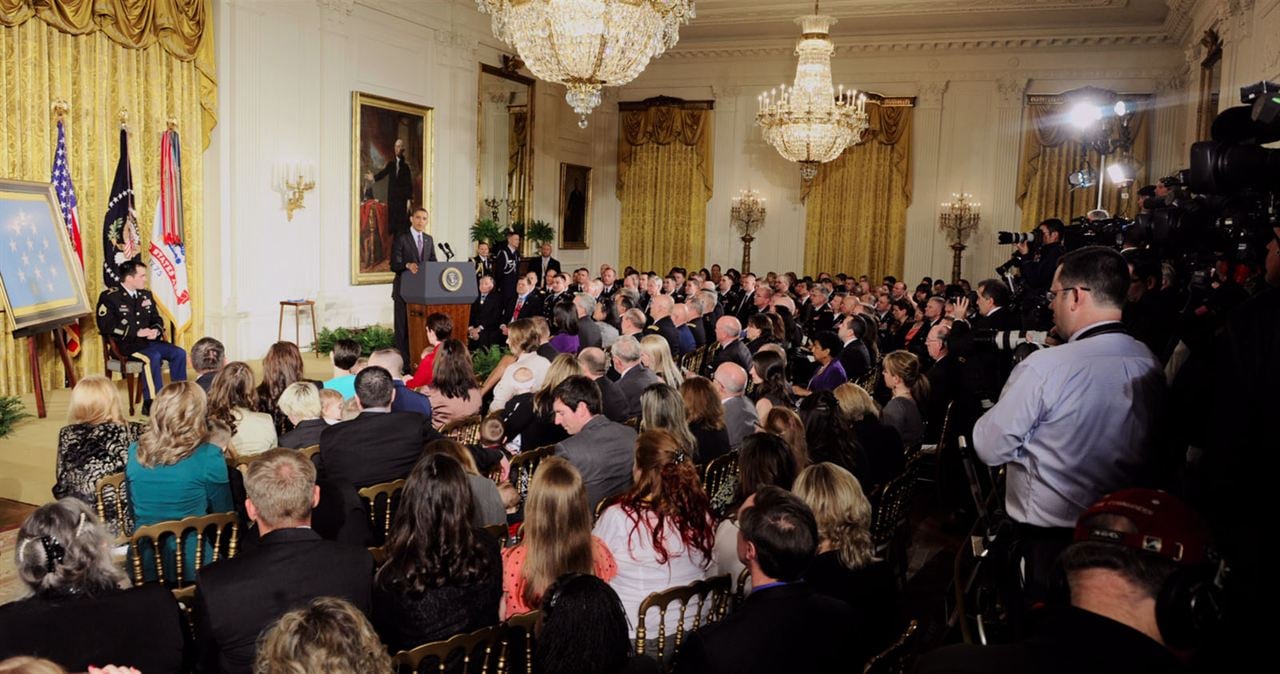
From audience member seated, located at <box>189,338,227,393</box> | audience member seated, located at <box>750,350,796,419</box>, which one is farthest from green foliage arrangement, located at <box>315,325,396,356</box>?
audience member seated, located at <box>750,350,796,419</box>

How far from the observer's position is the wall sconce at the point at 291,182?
459 inches

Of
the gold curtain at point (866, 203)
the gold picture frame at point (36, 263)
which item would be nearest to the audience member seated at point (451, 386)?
the gold picture frame at point (36, 263)

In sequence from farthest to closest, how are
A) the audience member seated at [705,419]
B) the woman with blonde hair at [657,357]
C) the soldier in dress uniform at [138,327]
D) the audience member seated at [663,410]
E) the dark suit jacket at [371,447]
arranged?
the soldier in dress uniform at [138,327], the woman with blonde hair at [657,357], the audience member seated at [705,419], the audience member seated at [663,410], the dark suit jacket at [371,447]

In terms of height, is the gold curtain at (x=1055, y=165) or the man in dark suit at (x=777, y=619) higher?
the gold curtain at (x=1055, y=165)

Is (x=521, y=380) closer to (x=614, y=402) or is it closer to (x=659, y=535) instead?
(x=614, y=402)

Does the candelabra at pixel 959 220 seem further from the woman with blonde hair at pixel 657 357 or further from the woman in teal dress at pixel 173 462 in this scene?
the woman in teal dress at pixel 173 462

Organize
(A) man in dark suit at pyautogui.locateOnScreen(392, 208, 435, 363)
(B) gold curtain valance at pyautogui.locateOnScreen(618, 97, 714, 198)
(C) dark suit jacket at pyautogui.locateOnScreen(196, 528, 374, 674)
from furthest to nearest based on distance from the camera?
(B) gold curtain valance at pyautogui.locateOnScreen(618, 97, 714, 198)
(A) man in dark suit at pyautogui.locateOnScreen(392, 208, 435, 363)
(C) dark suit jacket at pyautogui.locateOnScreen(196, 528, 374, 674)

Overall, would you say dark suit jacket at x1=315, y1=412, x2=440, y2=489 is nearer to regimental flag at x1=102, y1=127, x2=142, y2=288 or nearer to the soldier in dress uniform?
the soldier in dress uniform

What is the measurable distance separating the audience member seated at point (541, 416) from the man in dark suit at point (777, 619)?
9.76 ft

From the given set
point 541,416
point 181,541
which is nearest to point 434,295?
point 541,416

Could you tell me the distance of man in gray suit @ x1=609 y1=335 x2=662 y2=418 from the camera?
619 cm

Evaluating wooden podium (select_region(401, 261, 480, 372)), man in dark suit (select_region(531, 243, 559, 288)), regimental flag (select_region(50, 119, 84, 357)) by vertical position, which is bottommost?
wooden podium (select_region(401, 261, 480, 372))

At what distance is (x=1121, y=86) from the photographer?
1573 centimetres

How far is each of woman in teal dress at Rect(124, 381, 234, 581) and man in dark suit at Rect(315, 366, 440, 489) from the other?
550 millimetres
